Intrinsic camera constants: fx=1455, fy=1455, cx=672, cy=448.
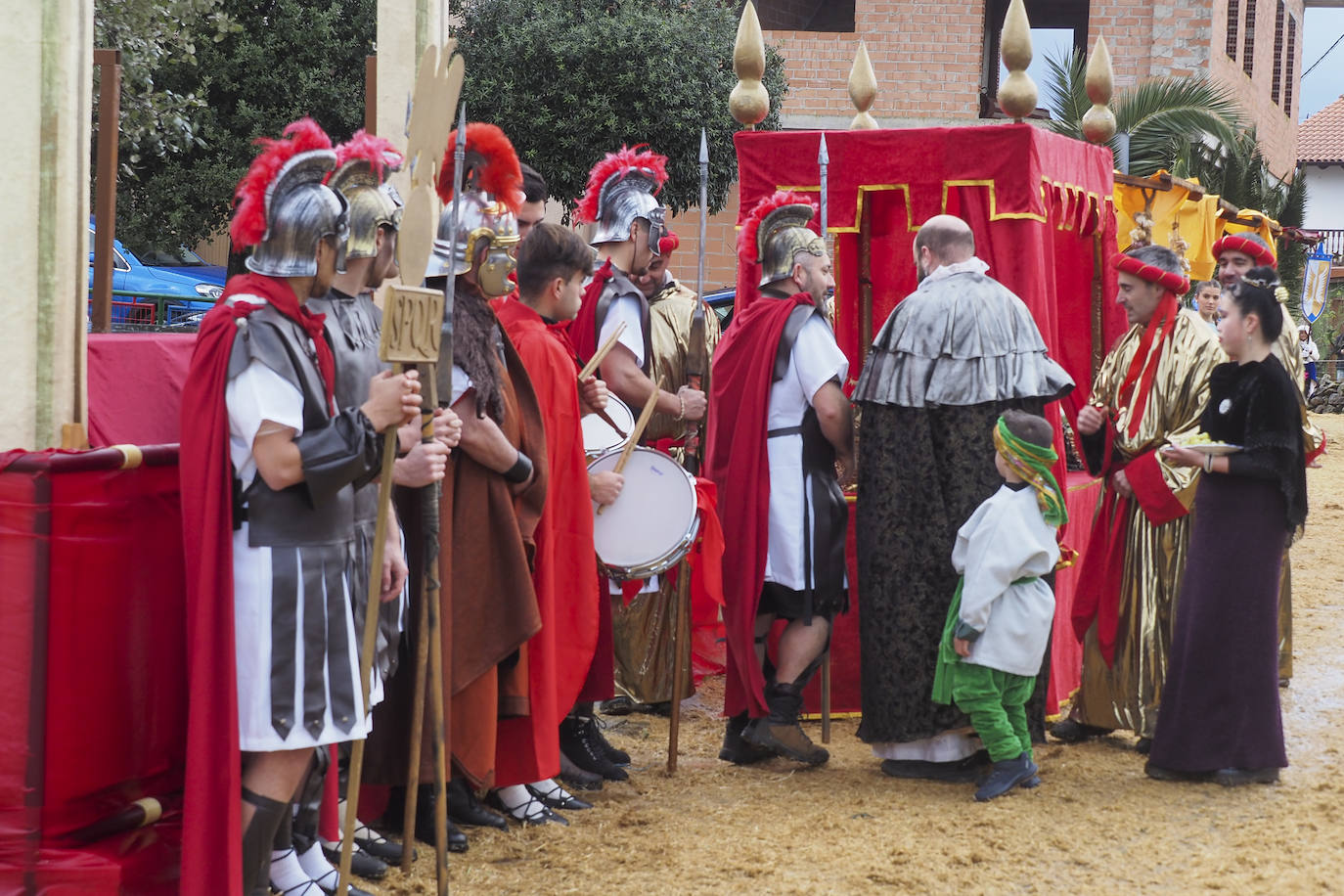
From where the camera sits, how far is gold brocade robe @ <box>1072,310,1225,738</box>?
18.4 ft

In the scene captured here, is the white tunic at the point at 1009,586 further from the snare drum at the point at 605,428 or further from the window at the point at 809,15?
the window at the point at 809,15

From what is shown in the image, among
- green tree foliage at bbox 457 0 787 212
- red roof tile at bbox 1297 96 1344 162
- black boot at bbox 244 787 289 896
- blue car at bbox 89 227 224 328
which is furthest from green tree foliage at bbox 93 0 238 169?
red roof tile at bbox 1297 96 1344 162

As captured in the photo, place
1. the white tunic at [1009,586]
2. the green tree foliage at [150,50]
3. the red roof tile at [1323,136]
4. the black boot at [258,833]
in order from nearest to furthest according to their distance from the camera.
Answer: the black boot at [258,833] → the white tunic at [1009,586] → the green tree foliage at [150,50] → the red roof tile at [1323,136]

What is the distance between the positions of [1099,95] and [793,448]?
3.01 m

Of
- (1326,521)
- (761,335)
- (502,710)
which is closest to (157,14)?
(761,335)

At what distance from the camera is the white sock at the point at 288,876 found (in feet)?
12.4

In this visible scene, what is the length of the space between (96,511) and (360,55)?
11428 mm

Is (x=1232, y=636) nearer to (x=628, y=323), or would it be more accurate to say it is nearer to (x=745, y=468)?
(x=745, y=468)

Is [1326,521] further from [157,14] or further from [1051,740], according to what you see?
[157,14]

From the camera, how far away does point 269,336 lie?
10.5ft

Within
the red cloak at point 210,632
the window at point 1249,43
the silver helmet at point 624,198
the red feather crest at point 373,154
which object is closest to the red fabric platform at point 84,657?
the red cloak at point 210,632

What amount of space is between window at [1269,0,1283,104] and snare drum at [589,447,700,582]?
1091 inches

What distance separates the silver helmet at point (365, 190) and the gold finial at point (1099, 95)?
4.36 metres

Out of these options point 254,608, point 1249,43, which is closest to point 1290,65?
point 1249,43
